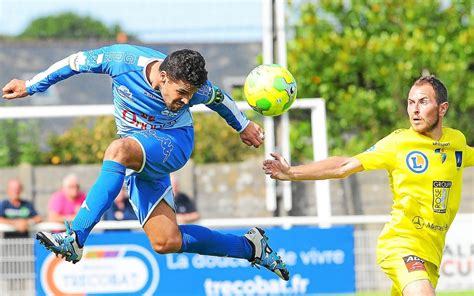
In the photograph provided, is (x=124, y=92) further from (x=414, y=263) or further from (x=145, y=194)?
(x=414, y=263)

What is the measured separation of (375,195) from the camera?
15.8 metres

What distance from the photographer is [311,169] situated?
712cm

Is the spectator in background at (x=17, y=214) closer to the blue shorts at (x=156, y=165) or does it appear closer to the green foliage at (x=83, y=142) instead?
the green foliage at (x=83, y=142)

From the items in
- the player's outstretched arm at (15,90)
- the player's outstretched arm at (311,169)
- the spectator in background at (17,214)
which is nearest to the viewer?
the player's outstretched arm at (311,169)

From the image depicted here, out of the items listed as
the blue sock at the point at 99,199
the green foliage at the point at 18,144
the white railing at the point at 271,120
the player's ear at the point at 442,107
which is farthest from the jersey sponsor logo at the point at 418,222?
the green foliage at the point at 18,144

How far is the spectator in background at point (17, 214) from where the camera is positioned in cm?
1255

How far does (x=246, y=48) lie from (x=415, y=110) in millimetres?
27114

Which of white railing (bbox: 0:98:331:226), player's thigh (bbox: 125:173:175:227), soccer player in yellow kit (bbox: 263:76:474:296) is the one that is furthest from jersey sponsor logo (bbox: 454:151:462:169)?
white railing (bbox: 0:98:331:226)

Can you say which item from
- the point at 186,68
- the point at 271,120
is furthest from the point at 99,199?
the point at 271,120

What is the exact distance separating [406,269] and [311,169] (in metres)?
0.91

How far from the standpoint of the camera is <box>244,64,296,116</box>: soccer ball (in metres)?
8.13

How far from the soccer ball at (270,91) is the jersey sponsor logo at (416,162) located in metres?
1.16

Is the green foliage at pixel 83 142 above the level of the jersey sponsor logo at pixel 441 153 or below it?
above

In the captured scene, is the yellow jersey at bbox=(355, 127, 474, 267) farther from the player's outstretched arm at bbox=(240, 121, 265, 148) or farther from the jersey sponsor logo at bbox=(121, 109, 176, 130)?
the jersey sponsor logo at bbox=(121, 109, 176, 130)
